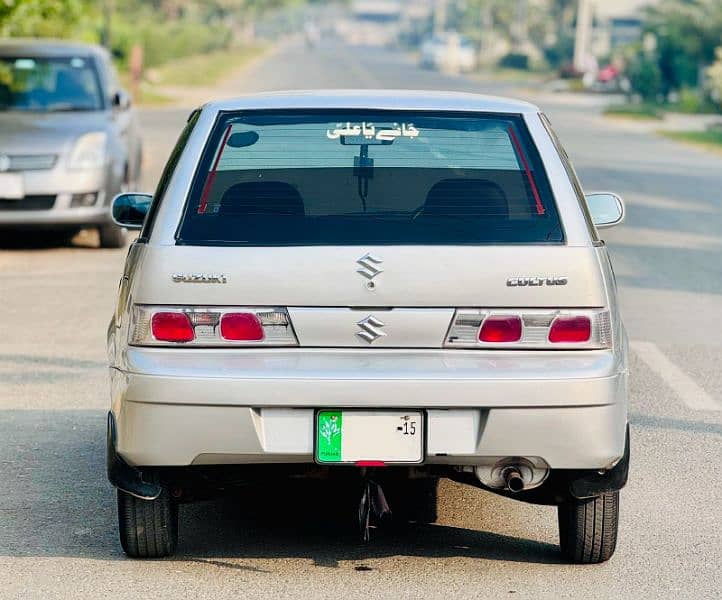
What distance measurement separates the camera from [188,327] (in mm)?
5012

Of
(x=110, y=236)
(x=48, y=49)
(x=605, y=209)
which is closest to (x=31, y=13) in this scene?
(x=48, y=49)

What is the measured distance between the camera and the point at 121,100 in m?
14.8

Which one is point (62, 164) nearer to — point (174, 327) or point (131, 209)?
point (131, 209)

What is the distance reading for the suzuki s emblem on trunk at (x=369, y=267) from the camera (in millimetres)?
4992

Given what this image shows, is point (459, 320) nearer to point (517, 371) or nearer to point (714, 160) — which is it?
point (517, 371)

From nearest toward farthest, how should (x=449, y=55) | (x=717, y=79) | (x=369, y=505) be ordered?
(x=369, y=505), (x=717, y=79), (x=449, y=55)

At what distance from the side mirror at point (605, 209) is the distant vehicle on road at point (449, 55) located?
2773 inches

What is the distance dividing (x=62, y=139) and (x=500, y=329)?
9145mm

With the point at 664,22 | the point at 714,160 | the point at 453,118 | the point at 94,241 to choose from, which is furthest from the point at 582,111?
the point at 453,118

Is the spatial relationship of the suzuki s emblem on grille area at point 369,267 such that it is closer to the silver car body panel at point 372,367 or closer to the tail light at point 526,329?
the silver car body panel at point 372,367

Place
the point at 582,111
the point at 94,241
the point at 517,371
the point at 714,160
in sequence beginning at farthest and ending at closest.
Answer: the point at 582,111 → the point at 714,160 → the point at 94,241 → the point at 517,371

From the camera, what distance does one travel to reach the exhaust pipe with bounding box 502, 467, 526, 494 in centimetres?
511

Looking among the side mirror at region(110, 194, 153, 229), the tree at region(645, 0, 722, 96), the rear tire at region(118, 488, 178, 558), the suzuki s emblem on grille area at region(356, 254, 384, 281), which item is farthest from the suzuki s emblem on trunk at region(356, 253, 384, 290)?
the tree at region(645, 0, 722, 96)

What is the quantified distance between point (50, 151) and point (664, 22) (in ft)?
124
